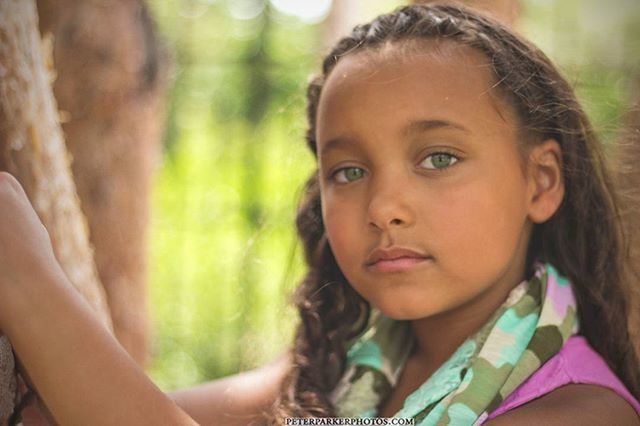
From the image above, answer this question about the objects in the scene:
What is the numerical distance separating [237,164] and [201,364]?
1140 mm

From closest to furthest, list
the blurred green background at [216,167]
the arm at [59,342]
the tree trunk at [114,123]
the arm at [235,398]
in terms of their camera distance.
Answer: the arm at [59,342] → the arm at [235,398] → the tree trunk at [114,123] → the blurred green background at [216,167]

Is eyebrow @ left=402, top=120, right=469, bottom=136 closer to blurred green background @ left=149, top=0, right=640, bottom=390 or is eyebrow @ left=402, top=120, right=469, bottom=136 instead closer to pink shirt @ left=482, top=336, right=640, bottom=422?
pink shirt @ left=482, top=336, right=640, bottom=422

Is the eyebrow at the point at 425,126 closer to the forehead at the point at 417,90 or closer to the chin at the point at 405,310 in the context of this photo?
the forehead at the point at 417,90

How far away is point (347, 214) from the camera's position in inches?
55.4

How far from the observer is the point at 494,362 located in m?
1.32

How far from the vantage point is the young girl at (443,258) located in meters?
1.15

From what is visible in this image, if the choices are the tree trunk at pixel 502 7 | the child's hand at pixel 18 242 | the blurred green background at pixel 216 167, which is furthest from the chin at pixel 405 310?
the blurred green background at pixel 216 167

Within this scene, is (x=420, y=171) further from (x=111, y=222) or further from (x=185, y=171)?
(x=185, y=171)

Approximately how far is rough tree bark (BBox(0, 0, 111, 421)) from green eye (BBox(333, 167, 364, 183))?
44 centimetres

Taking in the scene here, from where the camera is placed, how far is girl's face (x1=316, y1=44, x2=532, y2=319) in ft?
4.35

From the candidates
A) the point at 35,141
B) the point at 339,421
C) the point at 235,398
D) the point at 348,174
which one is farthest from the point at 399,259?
the point at 35,141

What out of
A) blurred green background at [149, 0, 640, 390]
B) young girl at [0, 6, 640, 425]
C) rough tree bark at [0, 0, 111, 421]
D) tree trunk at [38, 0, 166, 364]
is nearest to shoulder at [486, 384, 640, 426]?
young girl at [0, 6, 640, 425]

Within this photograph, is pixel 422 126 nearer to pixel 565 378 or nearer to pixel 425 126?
pixel 425 126

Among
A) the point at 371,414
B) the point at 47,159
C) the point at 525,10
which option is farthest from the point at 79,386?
the point at 525,10
